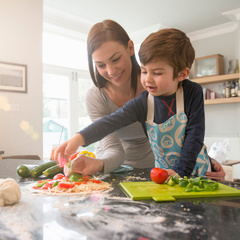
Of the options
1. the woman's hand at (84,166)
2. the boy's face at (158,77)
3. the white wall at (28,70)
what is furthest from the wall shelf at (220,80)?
the woman's hand at (84,166)

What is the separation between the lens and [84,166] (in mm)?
1273

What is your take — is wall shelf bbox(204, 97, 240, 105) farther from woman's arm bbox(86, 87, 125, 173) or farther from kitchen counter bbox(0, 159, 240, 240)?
kitchen counter bbox(0, 159, 240, 240)

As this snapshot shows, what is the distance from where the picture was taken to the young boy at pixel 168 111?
1.32 meters

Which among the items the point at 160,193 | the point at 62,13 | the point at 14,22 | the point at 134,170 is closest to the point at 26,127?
the point at 14,22

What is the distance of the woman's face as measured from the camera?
4.90ft

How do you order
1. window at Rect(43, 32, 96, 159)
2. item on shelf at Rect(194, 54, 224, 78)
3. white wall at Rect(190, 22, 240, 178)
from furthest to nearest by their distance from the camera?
item on shelf at Rect(194, 54, 224, 78), white wall at Rect(190, 22, 240, 178), window at Rect(43, 32, 96, 159)

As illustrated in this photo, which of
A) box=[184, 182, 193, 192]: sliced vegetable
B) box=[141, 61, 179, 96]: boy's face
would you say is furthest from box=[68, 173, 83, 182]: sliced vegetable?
box=[141, 61, 179, 96]: boy's face

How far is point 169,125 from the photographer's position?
56.1 inches

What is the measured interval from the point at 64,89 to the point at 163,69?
4.99 meters

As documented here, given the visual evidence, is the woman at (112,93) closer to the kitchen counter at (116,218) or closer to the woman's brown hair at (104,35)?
the woman's brown hair at (104,35)

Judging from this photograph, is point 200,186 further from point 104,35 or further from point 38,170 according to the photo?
point 104,35

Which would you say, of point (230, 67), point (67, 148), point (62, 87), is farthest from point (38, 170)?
point (230, 67)

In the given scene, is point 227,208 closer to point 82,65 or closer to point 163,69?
point 163,69

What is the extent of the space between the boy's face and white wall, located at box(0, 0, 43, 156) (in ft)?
10.7
